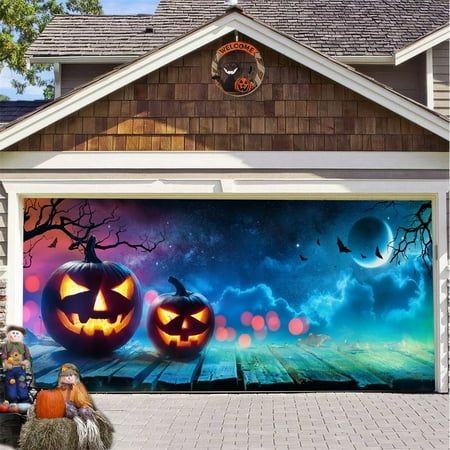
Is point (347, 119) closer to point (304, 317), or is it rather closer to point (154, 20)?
point (304, 317)

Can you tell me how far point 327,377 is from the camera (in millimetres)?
11695

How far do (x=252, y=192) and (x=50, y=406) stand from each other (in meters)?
4.54

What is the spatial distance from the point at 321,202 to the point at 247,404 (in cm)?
306

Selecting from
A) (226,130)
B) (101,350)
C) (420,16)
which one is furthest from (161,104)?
(420,16)

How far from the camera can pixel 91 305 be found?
11836 millimetres

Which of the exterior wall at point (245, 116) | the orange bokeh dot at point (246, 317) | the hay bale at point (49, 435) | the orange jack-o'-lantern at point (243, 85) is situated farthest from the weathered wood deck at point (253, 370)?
the hay bale at point (49, 435)

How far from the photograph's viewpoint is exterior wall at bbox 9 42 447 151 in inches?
439

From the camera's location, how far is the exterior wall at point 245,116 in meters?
11.1

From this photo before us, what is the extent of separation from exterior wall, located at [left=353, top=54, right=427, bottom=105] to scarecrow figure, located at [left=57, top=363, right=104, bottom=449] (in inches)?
297

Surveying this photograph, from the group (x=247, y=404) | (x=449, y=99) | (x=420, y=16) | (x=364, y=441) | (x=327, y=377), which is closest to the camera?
(x=364, y=441)

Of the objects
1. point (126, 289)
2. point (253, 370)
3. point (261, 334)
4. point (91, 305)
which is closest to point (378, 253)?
point (261, 334)

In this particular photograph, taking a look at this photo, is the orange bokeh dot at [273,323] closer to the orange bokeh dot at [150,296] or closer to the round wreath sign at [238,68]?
the orange bokeh dot at [150,296]

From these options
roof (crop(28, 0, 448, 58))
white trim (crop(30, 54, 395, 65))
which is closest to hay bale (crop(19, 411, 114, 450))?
white trim (crop(30, 54, 395, 65))

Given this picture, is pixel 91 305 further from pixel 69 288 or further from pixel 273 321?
pixel 273 321
